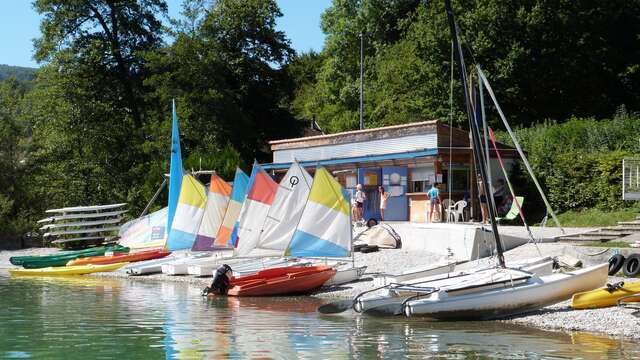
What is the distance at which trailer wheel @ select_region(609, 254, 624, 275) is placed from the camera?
2183 cm

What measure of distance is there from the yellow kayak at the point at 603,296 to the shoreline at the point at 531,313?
152 mm

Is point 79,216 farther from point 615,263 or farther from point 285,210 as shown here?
point 615,263

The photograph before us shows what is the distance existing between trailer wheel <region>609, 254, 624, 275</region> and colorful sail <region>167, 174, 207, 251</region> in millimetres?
15434

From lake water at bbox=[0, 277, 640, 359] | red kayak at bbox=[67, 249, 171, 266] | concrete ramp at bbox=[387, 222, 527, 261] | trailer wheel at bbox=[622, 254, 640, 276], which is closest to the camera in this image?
lake water at bbox=[0, 277, 640, 359]

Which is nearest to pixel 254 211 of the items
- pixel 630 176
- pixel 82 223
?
pixel 630 176

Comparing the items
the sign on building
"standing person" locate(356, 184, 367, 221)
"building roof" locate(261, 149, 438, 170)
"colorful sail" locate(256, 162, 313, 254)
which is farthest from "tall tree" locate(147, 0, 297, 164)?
the sign on building

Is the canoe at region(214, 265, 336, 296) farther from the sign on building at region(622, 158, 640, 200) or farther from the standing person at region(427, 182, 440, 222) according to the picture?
the sign on building at region(622, 158, 640, 200)

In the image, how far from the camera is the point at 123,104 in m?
56.6

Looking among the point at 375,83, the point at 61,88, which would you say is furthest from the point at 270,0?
the point at 61,88

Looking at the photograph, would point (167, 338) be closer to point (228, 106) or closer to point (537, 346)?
point (537, 346)

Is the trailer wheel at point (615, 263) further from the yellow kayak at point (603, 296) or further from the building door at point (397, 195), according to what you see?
the building door at point (397, 195)

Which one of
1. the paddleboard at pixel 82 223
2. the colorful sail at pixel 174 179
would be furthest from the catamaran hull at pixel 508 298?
the paddleboard at pixel 82 223

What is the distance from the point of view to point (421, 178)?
3488 cm

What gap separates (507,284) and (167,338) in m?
7.75
